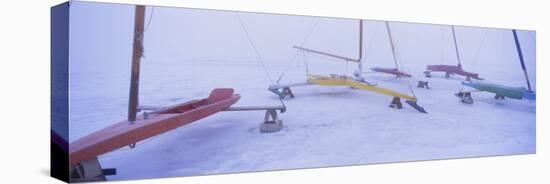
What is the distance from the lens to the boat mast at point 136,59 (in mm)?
5980

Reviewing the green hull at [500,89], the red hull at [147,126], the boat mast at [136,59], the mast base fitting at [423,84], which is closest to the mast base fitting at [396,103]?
the mast base fitting at [423,84]

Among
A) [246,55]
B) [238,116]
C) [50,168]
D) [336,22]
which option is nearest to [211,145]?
[238,116]

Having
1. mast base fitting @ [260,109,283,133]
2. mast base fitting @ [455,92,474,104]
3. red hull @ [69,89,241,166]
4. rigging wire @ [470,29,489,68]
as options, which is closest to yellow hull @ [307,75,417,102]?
mast base fitting @ [260,109,283,133]

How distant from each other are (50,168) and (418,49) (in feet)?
14.7

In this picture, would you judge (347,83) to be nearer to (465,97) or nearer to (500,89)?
(465,97)

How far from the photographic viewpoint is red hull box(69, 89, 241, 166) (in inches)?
223

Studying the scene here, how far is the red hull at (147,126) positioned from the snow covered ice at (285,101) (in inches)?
2.8

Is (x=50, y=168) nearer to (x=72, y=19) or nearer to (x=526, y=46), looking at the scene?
(x=72, y=19)

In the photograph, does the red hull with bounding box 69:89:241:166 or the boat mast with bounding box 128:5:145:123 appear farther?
the boat mast with bounding box 128:5:145:123

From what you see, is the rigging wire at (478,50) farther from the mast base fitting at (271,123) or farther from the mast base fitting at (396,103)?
the mast base fitting at (271,123)

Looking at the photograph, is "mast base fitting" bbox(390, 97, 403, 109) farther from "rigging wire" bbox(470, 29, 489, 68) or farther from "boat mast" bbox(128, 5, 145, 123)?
"boat mast" bbox(128, 5, 145, 123)

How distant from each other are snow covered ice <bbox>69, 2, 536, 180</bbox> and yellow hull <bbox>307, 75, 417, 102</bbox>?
0.06 m

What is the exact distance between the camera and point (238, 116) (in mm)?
6574

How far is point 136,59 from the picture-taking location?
19.7ft
